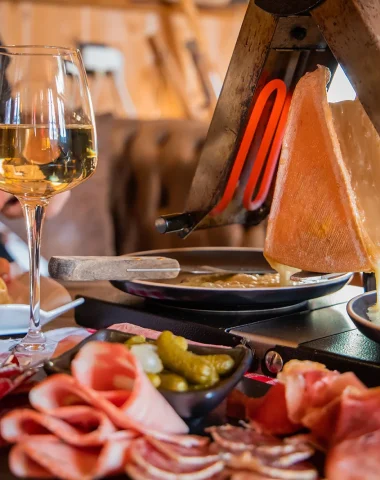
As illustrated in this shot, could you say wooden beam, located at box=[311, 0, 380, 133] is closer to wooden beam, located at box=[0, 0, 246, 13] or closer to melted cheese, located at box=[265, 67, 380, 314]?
melted cheese, located at box=[265, 67, 380, 314]

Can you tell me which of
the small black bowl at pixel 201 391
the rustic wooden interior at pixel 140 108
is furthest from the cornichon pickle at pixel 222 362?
the rustic wooden interior at pixel 140 108

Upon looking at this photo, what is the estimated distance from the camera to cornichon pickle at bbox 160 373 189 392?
63 cm

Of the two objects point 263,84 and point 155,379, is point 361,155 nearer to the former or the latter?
point 263,84

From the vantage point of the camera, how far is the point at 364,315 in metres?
0.88

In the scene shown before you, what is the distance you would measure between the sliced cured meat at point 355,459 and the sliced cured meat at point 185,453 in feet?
0.29

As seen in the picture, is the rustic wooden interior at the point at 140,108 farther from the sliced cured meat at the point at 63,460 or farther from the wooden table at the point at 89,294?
the sliced cured meat at the point at 63,460

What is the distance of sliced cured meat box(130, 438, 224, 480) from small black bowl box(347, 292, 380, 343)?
1.00 ft

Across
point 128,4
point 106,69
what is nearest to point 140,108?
point 106,69

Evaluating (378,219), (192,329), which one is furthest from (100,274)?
(378,219)

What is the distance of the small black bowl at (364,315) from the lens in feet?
2.59

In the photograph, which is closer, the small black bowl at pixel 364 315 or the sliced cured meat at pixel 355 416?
the sliced cured meat at pixel 355 416

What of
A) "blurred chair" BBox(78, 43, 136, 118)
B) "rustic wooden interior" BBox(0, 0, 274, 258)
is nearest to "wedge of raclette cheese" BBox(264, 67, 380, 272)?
"rustic wooden interior" BBox(0, 0, 274, 258)

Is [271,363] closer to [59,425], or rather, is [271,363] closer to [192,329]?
[192,329]

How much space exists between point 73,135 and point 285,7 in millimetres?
316
